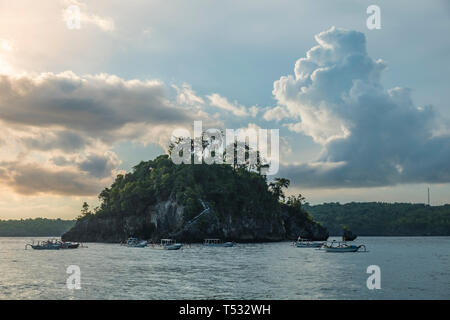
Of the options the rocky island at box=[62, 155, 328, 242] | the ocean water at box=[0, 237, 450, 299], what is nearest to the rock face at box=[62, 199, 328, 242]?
the rocky island at box=[62, 155, 328, 242]

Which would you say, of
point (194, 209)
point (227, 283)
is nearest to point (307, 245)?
point (194, 209)

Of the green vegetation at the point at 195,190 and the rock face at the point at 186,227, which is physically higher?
the green vegetation at the point at 195,190

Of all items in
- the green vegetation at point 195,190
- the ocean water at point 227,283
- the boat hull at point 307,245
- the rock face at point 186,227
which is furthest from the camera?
the green vegetation at point 195,190

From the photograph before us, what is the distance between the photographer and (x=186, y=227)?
135000mm

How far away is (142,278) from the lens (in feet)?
158

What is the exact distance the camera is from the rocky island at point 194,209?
13888 centimetres

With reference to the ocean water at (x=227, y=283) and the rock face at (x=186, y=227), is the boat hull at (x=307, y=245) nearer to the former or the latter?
the rock face at (x=186, y=227)

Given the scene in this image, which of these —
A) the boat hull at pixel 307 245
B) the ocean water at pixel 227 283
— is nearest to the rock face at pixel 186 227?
the boat hull at pixel 307 245

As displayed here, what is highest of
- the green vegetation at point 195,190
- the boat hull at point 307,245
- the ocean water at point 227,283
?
the green vegetation at point 195,190

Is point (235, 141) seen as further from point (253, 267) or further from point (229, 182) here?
point (253, 267)

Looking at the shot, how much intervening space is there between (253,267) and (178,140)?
118 metres

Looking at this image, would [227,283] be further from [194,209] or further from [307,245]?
[194,209]

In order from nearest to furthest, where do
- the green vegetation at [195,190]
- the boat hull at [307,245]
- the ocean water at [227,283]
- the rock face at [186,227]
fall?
1. the ocean water at [227,283]
2. the boat hull at [307,245]
3. the rock face at [186,227]
4. the green vegetation at [195,190]
